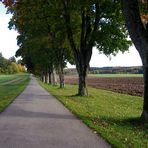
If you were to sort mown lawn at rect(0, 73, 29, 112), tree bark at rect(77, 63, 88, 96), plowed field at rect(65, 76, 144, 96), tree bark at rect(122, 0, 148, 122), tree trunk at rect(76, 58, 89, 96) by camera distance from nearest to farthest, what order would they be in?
tree bark at rect(122, 0, 148, 122), mown lawn at rect(0, 73, 29, 112), tree trunk at rect(76, 58, 89, 96), tree bark at rect(77, 63, 88, 96), plowed field at rect(65, 76, 144, 96)

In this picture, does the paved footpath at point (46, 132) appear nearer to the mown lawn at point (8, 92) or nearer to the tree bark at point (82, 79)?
the mown lawn at point (8, 92)

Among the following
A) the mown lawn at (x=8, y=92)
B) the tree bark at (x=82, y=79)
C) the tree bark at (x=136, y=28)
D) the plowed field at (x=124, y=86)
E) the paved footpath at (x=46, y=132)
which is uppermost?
the tree bark at (x=136, y=28)

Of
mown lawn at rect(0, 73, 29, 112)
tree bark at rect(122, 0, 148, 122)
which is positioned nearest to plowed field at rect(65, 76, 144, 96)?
mown lawn at rect(0, 73, 29, 112)

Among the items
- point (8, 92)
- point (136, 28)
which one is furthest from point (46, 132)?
point (8, 92)

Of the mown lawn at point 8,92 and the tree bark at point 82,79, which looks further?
the tree bark at point 82,79

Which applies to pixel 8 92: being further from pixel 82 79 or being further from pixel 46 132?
pixel 46 132

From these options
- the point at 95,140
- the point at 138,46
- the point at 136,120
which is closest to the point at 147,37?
the point at 138,46

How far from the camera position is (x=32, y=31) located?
40594mm

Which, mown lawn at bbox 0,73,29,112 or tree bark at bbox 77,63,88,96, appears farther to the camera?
tree bark at bbox 77,63,88,96

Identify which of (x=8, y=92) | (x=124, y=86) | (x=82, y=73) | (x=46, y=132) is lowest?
(x=124, y=86)

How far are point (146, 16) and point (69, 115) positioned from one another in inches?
190

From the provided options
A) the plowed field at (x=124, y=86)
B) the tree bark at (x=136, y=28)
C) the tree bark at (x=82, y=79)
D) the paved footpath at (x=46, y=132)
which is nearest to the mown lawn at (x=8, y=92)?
the paved footpath at (x=46, y=132)

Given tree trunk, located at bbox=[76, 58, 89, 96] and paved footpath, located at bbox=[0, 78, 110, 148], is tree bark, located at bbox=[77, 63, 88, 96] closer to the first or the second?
tree trunk, located at bbox=[76, 58, 89, 96]

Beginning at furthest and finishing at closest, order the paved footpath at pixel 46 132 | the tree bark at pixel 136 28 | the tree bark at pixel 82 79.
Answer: the tree bark at pixel 82 79
the tree bark at pixel 136 28
the paved footpath at pixel 46 132
